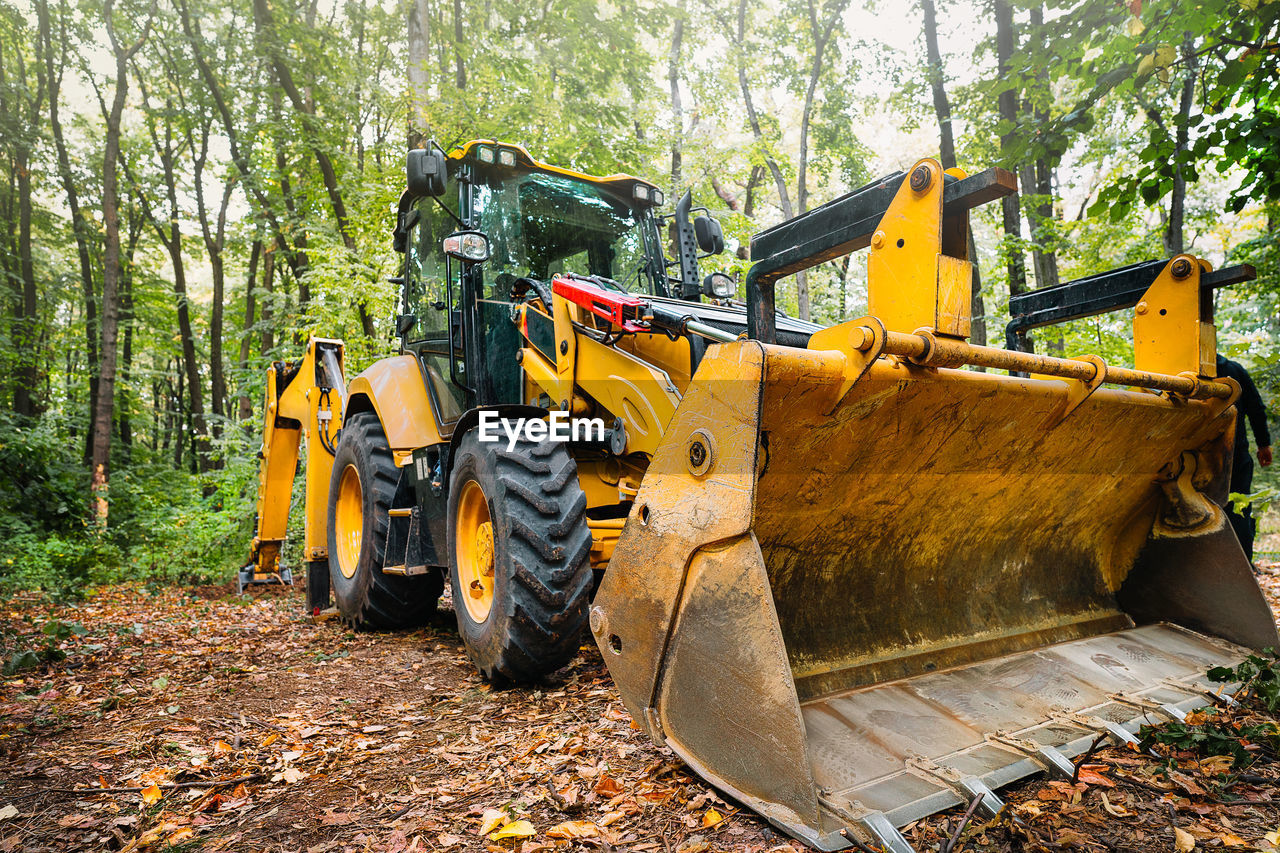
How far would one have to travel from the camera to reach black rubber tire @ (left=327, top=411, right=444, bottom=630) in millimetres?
4996

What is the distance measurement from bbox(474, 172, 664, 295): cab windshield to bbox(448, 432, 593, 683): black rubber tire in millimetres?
1547

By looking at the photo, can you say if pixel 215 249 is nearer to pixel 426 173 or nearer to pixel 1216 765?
pixel 426 173

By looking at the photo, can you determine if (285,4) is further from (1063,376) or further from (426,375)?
(1063,376)

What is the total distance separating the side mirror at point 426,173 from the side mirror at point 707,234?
1.56 metres

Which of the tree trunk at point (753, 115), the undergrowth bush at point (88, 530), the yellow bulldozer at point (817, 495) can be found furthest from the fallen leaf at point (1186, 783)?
the tree trunk at point (753, 115)

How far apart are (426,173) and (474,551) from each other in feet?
6.57

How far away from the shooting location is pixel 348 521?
5.98 m

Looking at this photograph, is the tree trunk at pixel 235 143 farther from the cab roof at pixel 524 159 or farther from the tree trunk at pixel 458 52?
the cab roof at pixel 524 159

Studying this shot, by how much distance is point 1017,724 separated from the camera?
2486mm

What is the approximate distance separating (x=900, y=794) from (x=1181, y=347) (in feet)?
8.05

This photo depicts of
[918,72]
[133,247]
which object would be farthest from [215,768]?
[133,247]

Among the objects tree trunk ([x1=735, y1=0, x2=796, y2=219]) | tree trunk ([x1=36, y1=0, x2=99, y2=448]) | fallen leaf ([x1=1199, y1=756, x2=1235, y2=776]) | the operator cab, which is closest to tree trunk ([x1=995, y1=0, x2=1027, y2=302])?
tree trunk ([x1=735, y1=0, x2=796, y2=219])

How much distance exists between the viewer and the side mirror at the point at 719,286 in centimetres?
478

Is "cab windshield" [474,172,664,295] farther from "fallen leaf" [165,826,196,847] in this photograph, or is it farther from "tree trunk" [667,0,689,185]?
"tree trunk" [667,0,689,185]
